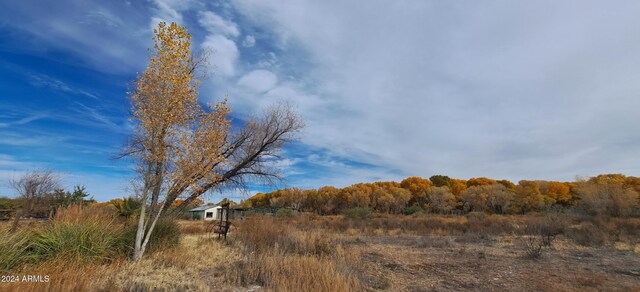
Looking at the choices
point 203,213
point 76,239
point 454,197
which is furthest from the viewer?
point 454,197

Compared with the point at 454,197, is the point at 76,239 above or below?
below

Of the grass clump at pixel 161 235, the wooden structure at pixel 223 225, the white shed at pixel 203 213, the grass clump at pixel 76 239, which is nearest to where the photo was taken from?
the grass clump at pixel 76 239

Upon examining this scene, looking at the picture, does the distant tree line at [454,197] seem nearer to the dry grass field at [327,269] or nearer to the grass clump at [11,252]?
the dry grass field at [327,269]

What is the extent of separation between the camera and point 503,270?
939 cm

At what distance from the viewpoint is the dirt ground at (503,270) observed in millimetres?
7559

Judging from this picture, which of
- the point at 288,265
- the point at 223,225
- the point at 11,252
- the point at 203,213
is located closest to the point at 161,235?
the point at 11,252

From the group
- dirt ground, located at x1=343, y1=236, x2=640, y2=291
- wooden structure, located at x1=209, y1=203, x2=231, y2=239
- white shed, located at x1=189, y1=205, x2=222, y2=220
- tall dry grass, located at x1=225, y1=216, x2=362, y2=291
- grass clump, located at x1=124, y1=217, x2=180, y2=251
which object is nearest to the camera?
tall dry grass, located at x1=225, y1=216, x2=362, y2=291

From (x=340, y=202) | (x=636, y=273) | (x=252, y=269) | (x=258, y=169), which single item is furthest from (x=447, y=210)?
(x=252, y=269)

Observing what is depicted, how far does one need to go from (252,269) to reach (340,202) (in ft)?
288

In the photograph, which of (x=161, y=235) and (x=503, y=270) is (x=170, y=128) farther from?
(x=503, y=270)

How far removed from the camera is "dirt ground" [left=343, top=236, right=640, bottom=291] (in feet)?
24.8

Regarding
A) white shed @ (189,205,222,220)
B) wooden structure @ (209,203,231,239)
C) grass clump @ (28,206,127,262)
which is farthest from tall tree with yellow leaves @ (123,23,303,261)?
white shed @ (189,205,222,220)

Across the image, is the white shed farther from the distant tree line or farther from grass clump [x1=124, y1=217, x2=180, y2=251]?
grass clump [x1=124, y1=217, x2=180, y2=251]

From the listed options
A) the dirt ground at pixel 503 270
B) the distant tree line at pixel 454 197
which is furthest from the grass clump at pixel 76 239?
the distant tree line at pixel 454 197
